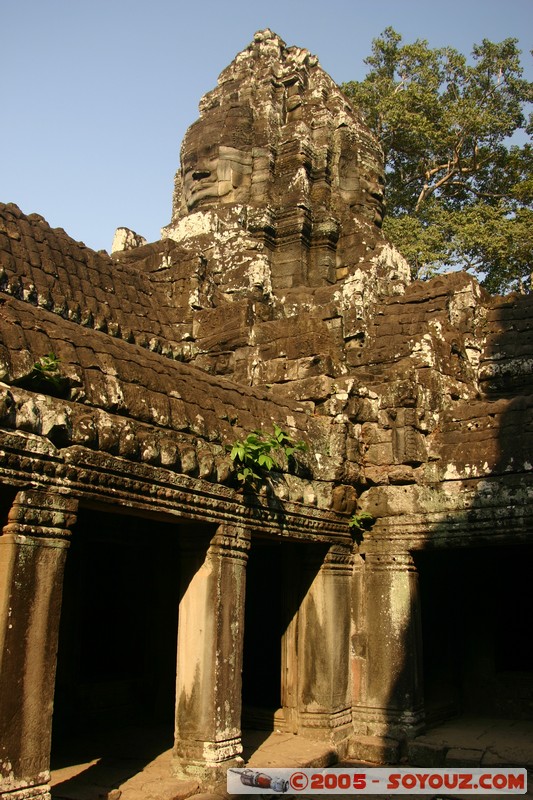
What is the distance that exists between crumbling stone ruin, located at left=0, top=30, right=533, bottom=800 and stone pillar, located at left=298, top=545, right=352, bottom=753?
0.02 metres

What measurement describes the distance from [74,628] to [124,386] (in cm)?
352

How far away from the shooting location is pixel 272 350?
8.95 metres

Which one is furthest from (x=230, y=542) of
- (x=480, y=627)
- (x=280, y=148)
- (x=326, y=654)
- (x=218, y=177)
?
(x=280, y=148)

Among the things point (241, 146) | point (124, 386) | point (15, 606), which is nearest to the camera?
point (15, 606)

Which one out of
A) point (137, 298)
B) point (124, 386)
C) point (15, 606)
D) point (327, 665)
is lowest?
point (327, 665)

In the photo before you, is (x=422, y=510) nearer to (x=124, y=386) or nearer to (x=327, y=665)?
(x=327, y=665)

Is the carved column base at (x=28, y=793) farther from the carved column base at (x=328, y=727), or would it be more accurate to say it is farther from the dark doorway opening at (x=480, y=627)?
the dark doorway opening at (x=480, y=627)

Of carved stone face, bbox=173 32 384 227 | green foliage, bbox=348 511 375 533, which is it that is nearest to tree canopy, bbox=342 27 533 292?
carved stone face, bbox=173 32 384 227

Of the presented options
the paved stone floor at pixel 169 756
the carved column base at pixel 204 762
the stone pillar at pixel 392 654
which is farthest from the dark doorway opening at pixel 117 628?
the stone pillar at pixel 392 654

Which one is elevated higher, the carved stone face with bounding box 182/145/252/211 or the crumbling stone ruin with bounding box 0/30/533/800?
the carved stone face with bounding box 182/145/252/211

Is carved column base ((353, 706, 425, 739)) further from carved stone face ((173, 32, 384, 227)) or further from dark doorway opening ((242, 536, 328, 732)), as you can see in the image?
carved stone face ((173, 32, 384, 227))

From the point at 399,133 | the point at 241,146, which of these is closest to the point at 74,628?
the point at 241,146

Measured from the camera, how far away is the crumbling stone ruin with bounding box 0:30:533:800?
16.9ft

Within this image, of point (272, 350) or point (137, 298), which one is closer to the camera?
point (272, 350)
